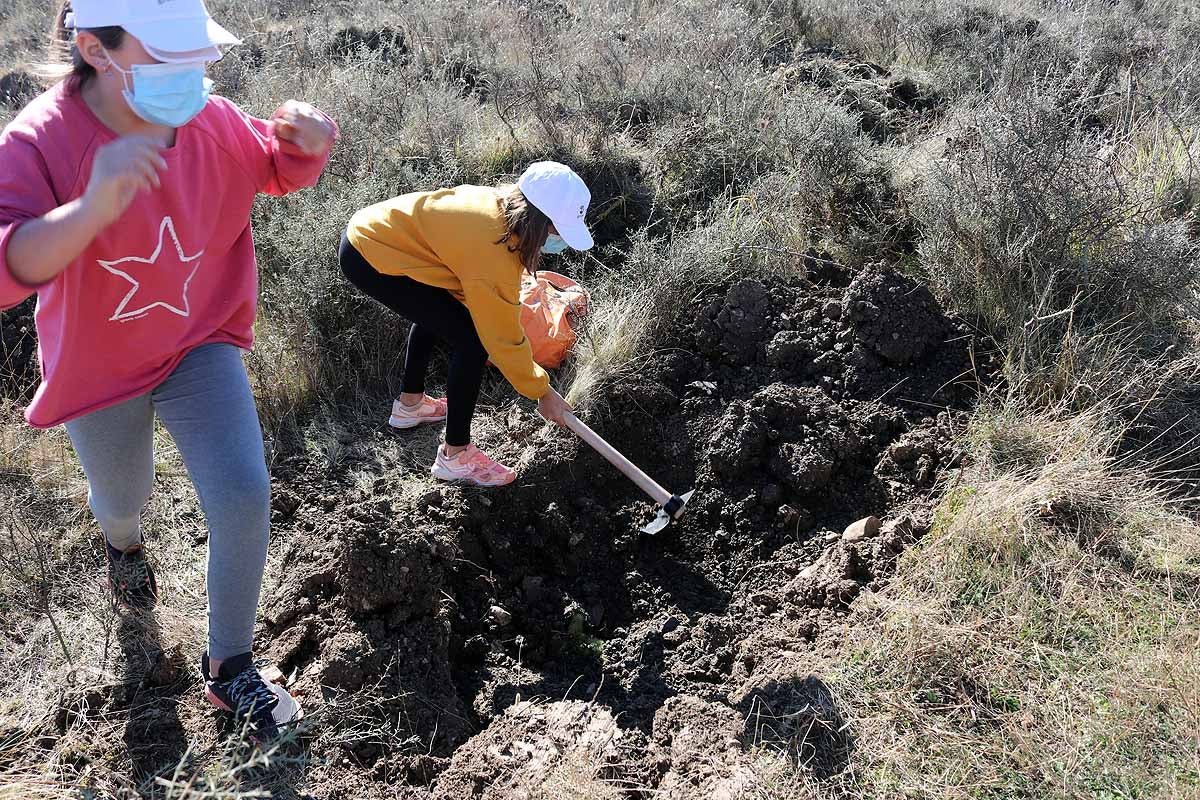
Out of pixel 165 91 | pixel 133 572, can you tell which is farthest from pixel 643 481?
pixel 165 91

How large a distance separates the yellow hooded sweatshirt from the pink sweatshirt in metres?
0.79

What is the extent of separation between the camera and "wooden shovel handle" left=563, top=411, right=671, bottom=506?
11.5ft

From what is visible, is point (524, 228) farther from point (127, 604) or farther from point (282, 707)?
point (127, 604)

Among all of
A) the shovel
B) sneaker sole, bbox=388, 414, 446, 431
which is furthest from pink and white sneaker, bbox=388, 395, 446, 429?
the shovel

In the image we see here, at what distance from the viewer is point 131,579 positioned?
316cm

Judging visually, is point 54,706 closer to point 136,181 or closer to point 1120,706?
point 136,181

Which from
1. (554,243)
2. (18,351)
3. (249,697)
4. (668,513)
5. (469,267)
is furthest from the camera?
(18,351)

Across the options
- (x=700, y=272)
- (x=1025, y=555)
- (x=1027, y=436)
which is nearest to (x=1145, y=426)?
(x=1027, y=436)

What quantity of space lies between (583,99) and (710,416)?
299cm

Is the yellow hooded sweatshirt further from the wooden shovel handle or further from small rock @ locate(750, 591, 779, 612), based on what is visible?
small rock @ locate(750, 591, 779, 612)

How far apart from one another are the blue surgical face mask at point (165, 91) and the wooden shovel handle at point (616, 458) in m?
1.73

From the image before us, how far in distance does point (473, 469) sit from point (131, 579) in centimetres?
127

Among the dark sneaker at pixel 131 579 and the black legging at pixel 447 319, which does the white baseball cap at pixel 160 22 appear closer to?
the black legging at pixel 447 319

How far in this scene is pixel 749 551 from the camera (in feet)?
11.8
